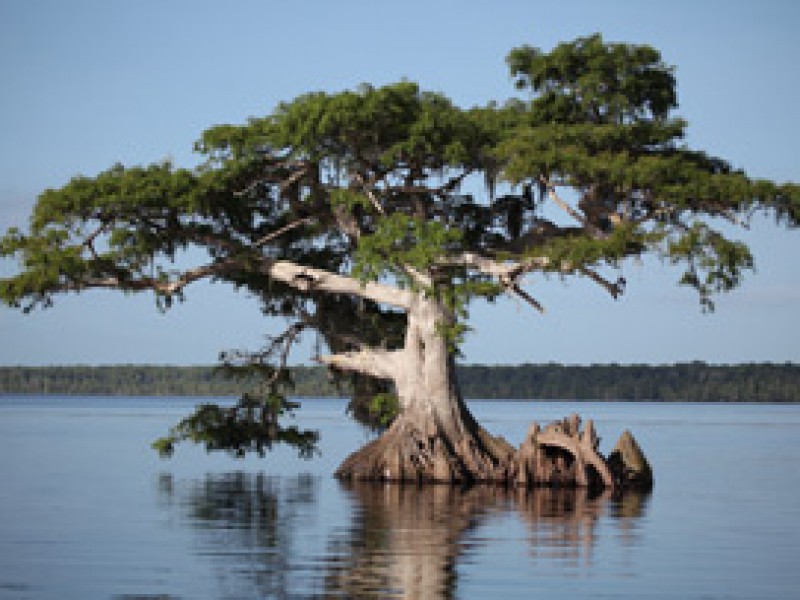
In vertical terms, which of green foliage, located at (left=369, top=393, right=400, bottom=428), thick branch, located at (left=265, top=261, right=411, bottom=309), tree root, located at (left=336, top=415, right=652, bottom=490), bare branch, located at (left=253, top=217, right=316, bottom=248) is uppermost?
bare branch, located at (left=253, top=217, right=316, bottom=248)

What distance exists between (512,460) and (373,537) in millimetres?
10818

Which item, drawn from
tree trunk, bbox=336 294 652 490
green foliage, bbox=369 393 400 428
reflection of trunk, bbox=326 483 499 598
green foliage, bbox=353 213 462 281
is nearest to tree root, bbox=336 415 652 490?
tree trunk, bbox=336 294 652 490

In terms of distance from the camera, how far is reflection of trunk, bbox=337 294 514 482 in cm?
3359

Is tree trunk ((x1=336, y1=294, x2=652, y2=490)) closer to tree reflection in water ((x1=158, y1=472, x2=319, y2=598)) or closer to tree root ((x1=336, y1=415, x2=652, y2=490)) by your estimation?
tree root ((x1=336, y1=415, x2=652, y2=490))

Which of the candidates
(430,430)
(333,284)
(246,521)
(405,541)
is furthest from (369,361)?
(405,541)

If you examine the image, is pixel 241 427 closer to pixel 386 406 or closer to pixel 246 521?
pixel 386 406

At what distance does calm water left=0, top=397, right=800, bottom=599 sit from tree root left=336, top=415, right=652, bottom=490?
0.99 metres

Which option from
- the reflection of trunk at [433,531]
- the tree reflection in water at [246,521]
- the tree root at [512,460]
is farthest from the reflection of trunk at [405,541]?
the tree root at [512,460]

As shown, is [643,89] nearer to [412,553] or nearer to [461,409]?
[461,409]

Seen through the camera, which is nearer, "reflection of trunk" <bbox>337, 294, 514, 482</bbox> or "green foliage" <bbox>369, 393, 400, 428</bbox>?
"reflection of trunk" <bbox>337, 294, 514, 482</bbox>

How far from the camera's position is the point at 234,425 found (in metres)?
37.7

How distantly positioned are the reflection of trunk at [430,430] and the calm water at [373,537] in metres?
1.22

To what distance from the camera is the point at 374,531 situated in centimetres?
2384

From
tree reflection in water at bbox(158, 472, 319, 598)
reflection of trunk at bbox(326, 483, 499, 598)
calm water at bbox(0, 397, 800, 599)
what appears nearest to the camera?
reflection of trunk at bbox(326, 483, 499, 598)
